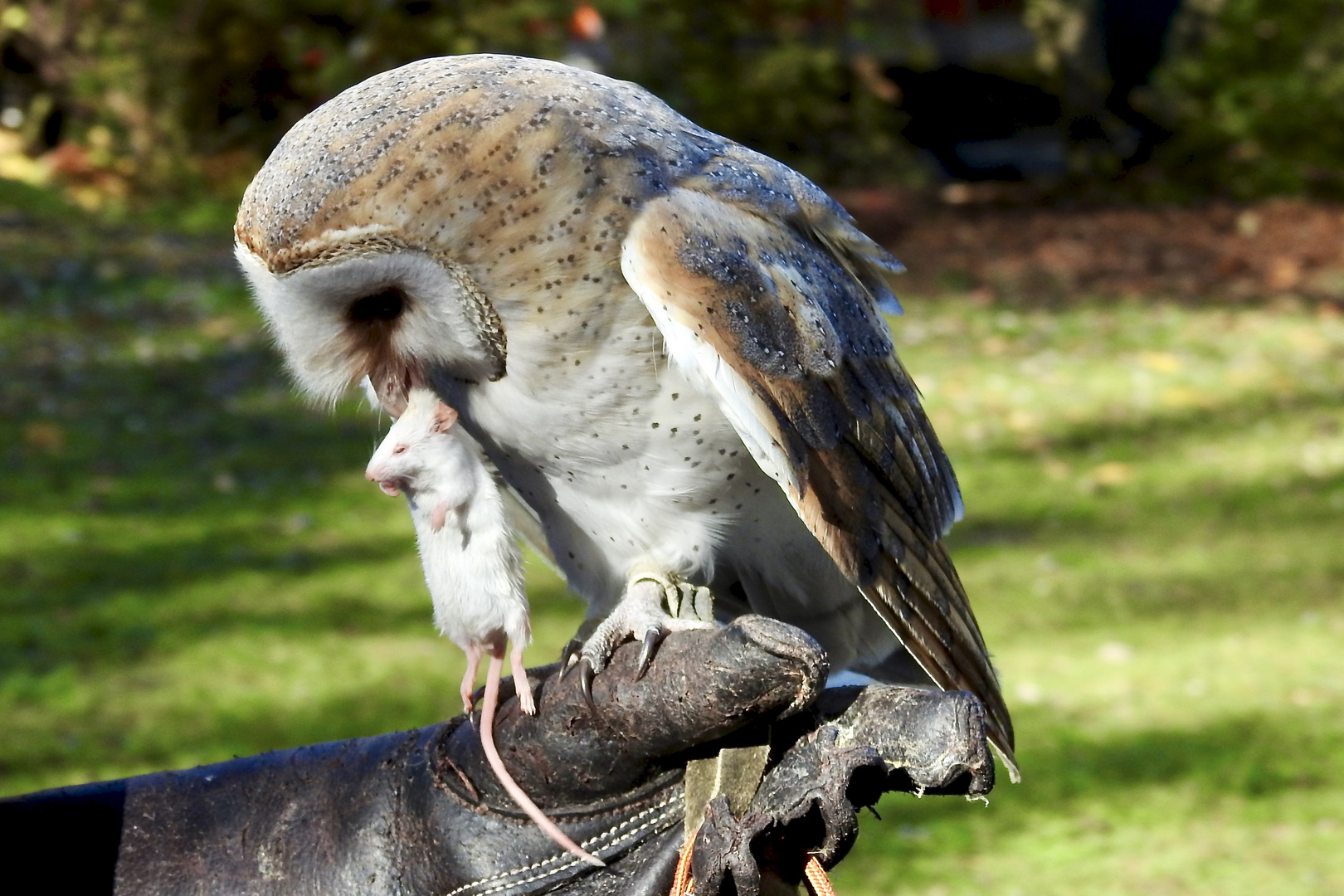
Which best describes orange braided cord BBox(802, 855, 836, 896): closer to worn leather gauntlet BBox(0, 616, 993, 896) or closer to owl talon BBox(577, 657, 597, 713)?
worn leather gauntlet BBox(0, 616, 993, 896)

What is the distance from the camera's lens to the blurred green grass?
4648 mm

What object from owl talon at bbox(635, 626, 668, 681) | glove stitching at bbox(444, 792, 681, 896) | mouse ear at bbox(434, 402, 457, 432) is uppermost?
mouse ear at bbox(434, 402, 457, 432)

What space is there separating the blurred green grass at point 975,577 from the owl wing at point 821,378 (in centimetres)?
188

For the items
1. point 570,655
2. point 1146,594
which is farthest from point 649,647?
point 1146,594

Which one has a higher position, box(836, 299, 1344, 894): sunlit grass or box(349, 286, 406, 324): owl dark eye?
box(349, 286, 406, 324): owl dark eye

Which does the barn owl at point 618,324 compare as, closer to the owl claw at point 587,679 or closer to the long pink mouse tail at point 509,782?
the owl claw at point 587,679

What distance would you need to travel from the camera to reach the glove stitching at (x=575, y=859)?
8.01 feet

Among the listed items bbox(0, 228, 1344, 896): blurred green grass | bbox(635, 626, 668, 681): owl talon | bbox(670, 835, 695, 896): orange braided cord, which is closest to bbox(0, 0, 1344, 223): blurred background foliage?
bbox(0, 228, 1344, 896): blurred green grass

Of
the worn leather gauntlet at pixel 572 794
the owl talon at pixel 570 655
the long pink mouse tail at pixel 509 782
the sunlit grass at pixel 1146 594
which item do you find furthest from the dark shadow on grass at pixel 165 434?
the long pink mouse tail at pixel 509 782

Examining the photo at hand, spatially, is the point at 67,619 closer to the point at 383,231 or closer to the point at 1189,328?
the point at 383,231

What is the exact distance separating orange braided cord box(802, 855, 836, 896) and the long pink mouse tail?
44cm

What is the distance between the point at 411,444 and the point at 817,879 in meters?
0.97

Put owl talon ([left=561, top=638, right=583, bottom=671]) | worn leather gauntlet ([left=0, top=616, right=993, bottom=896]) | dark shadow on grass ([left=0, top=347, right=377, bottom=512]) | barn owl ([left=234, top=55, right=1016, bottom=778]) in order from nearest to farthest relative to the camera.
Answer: worn leather gauntlet ([left=0, top=616, right=993, bottom=896]) < barn owl ([left=234, top=55, right=1016, bottom=778]) < owl talon ([left=561, top=638, right=583, bottom=671]) < dark shadow on grass ([left=0, top=347, right=377, bottom=512])

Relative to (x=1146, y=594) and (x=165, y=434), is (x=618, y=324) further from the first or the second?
(x=165, y=434)
